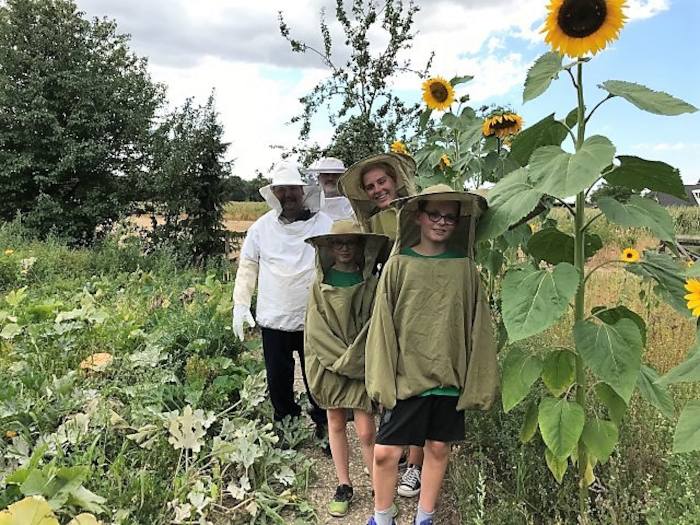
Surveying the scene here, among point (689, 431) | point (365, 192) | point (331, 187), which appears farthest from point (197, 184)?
point (689, 431)

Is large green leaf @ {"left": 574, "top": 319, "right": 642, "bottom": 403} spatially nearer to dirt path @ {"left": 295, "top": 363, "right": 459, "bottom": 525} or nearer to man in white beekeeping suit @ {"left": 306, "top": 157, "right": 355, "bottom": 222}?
dirt path @ {"left": 295, "top": 363, "right": 459, "bottom": 525}

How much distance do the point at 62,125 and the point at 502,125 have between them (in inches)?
422

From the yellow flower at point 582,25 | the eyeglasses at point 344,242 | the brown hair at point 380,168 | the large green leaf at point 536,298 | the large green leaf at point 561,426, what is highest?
the yellow flower at point 582,25

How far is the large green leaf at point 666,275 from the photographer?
6.17 ft

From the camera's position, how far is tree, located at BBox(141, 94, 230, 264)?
9.30m

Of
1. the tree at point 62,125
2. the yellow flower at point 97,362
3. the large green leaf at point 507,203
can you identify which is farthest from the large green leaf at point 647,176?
the tree at point 62,125

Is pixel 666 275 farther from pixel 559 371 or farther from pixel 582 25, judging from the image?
pixel 582 25

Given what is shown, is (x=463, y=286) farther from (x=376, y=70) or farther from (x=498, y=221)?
(x=376, y=70)

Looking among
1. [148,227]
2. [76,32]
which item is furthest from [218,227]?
[76,32]

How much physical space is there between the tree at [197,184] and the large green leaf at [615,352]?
794cm

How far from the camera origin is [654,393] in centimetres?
196

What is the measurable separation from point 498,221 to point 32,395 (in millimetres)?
2734

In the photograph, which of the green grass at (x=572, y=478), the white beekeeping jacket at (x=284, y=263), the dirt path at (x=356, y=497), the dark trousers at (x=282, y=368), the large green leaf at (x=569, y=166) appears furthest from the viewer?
the dark trousers at (x=282, y=368)

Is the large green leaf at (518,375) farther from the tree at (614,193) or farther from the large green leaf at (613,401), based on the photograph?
the tree at (614,193)
